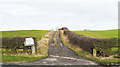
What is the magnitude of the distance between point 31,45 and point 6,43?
8.08 feet

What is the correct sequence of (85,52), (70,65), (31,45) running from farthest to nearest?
(85,52) < (31,45) < (70,65)

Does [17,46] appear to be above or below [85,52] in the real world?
above

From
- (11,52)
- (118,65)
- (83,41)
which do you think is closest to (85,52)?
(83,41)

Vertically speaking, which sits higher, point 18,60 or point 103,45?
point 103,45

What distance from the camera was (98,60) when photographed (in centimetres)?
1043

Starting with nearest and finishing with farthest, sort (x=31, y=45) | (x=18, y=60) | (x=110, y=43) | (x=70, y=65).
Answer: (x=70, y=65), (x=18, y=60), (x=110, y=43), (x=31, y=45)

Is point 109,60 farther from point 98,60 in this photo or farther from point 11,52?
point 11,52

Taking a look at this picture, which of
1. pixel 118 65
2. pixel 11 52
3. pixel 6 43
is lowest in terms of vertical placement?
pixel 118 65

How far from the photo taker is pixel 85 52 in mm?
12984

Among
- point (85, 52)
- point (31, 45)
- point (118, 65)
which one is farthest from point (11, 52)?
point (118, 65)

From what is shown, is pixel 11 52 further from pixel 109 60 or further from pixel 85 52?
pixel 109 60

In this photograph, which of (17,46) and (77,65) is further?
(17,46)

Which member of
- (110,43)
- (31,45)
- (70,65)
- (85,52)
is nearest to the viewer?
(70,65)

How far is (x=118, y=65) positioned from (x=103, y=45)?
258 centimetres
